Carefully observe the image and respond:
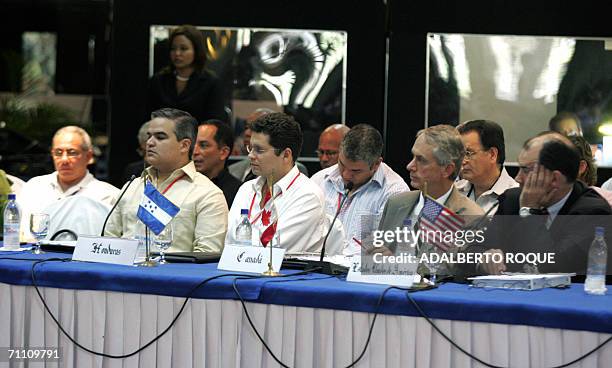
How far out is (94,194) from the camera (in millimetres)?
6180

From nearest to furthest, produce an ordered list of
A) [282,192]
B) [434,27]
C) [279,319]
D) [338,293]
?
1. [338,293]
2. [279,319]
3. [282,192]
4. [434,27]

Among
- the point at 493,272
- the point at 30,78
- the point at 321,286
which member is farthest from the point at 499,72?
the point at 30,78

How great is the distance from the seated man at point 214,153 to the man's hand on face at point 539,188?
2667 millimetres

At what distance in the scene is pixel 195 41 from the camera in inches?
281

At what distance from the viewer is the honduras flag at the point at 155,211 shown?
13.8ft

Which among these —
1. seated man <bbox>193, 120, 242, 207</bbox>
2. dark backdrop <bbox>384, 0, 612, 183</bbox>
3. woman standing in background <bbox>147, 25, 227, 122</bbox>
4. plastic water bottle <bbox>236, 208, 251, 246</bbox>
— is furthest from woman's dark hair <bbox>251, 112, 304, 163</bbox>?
woman standing in background <bbox>147, 25, 227, 122</bbox>

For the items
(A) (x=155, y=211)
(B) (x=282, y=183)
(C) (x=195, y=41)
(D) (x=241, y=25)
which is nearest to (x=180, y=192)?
(B) (x=282, y=183)

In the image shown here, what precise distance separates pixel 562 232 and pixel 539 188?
0.22 meters

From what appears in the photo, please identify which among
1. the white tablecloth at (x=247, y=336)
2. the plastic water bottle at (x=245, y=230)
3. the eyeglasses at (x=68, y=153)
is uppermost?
the eyeglasses at (x=68, y=153)

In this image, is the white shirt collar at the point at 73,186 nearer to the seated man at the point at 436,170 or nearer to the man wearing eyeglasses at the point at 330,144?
the man wearing eyeglasses at the point at 330,144

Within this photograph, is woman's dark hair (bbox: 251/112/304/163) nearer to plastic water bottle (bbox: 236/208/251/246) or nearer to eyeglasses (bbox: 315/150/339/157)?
plastic water bottle (bbox: 236/208/251/246)

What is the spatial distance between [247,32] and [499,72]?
6.01ft

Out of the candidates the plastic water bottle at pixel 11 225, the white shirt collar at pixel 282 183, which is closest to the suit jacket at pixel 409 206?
the white shirt collar at pixel 282 183

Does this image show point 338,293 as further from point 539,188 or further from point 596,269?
point 539,188
